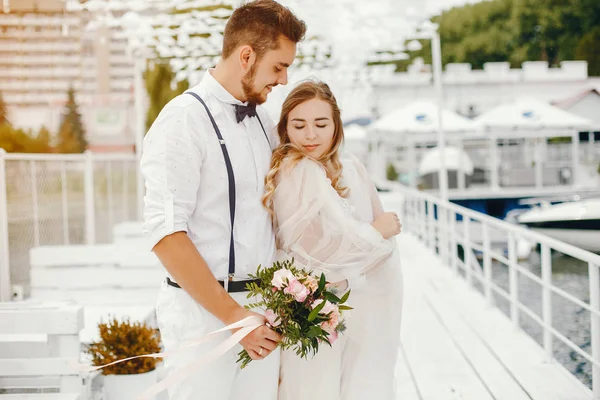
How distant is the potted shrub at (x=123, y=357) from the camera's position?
2872 millimetres

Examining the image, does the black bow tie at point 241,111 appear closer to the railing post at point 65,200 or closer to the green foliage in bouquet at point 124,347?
the green foliage in bouquet at point 124,347

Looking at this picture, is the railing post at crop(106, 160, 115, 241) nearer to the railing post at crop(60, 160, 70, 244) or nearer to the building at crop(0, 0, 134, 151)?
the railing post at crop(60, 160, 70, 244)

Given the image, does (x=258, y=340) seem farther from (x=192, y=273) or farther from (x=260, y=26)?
(x=260, y=26)

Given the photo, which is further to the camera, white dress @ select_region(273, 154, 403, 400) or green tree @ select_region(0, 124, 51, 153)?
green tree @ select_region(0, 124, 51, 153)

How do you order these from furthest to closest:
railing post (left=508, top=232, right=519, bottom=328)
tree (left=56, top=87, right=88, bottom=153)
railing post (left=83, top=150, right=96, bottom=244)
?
tree (left=56, top=87, right=88, bottom=153) → railing post (left=83, top=150, right=96, bottom=244) → railing post (left=508, top=232, right=519, bottom=328)

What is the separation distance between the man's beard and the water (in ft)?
6.93

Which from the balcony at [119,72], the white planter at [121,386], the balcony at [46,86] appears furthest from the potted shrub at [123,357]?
the balcony at [119,72]

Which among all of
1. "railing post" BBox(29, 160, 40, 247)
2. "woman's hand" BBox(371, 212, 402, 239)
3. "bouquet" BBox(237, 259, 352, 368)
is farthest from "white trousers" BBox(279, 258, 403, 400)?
"railing post" BBox(29, 160, 40, 247)

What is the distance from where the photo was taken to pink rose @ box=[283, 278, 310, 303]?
167 cm

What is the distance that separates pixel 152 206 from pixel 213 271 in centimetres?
21

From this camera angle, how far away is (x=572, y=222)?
14.6 meters

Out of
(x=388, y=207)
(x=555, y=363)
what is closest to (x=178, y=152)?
Result: (x=555, y=363)

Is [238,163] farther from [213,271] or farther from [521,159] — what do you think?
[521,159]

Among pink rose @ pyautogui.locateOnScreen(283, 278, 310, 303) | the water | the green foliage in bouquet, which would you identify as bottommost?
the water
